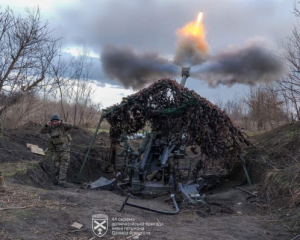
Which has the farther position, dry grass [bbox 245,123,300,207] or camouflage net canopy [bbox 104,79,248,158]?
camouflage net canopy [bbox 104,79,248,158]

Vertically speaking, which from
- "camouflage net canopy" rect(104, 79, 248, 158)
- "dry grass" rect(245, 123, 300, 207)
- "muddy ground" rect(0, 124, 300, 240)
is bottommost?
"muddy ground" rect(0, 124, 300, 240)

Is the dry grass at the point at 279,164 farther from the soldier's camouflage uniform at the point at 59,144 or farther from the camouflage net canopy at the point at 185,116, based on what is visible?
the soldier's camouflage uniform at the point at 59,144

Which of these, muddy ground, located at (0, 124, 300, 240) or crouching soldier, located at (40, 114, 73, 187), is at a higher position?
crouching soldier, located at (40, 114, 73, 187)

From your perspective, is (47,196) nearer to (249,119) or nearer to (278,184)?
(278,184)

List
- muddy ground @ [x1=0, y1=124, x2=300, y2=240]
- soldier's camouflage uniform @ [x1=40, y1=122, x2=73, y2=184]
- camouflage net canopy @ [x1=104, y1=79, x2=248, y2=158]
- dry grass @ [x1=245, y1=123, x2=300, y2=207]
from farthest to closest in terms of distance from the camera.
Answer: camouflage net canopy @ [x1=104, y1=79, x2=248, y2=158] < soldier's camouflage uniform @ [x1=40, y1=122, x2=73, y2=184] < dry grass @ [x1=245, y1=123, x2=300, y2=207] < muddy ground @ [x1=0, y1=124, x2=300, y2=240]

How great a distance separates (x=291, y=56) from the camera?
13.0 meters

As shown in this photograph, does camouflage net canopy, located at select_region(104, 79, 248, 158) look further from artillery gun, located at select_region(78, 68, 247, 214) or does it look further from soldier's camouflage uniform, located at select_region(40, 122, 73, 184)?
soldier's camouflage uniform, located at select_region(40, 122, 73, 184)

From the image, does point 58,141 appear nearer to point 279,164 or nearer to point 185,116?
point 185,116

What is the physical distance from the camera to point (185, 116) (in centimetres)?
1009

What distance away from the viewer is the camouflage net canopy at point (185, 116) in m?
9.66

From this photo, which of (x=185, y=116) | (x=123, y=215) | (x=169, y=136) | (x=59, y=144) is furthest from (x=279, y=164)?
(x=59, y=144)

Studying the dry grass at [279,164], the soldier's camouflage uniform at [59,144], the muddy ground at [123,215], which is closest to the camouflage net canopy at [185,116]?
the dry grass at [279,164]

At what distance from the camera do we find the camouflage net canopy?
9656mm

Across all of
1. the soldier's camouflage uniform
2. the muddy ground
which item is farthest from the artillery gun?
the muddy ground
